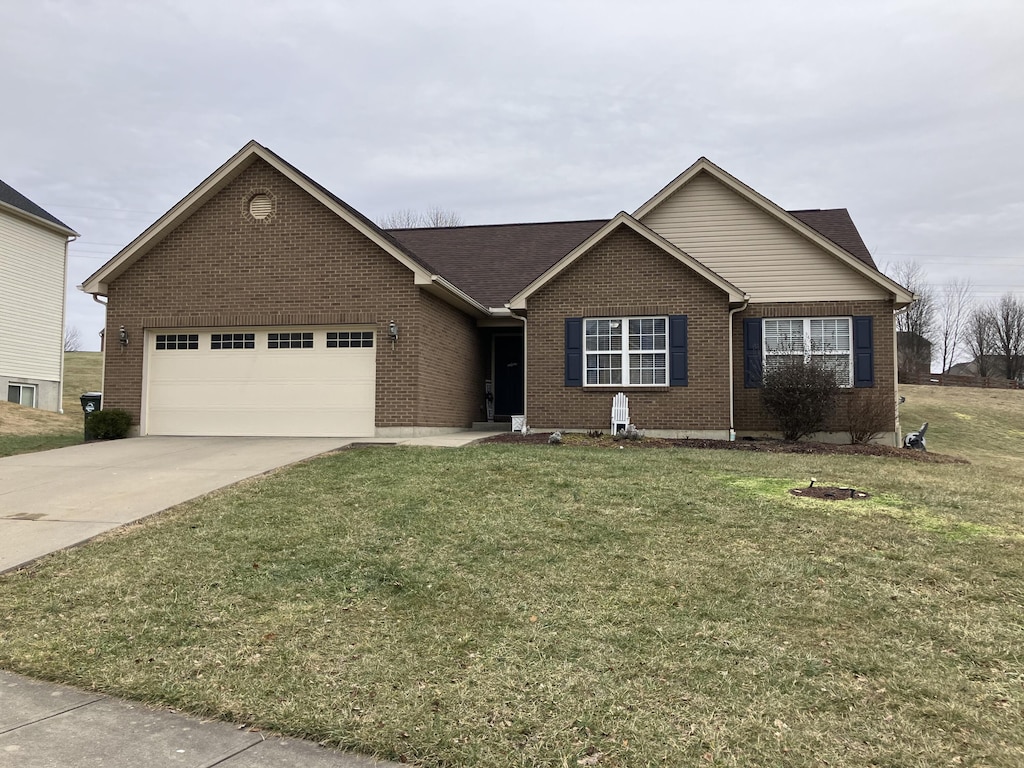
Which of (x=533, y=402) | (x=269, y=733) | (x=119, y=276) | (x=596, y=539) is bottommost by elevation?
(x=269, y=733)

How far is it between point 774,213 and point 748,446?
19.6ft

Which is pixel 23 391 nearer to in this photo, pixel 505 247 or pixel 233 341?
pixel 233 341

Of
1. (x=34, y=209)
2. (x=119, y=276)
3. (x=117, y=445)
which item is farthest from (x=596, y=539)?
(x=34, y=209)

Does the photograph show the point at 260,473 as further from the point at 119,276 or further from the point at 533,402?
the point at 119,276

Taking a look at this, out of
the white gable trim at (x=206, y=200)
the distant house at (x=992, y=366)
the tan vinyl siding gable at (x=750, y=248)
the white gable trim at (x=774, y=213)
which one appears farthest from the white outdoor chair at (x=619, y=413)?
the distant house at (x=992, y=366)

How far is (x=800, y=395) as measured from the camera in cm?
1411

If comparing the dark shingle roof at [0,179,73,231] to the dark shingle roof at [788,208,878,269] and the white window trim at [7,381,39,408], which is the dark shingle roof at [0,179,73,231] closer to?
the white window trim at [7,381,39,408]

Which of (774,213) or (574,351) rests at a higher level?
(774,213)

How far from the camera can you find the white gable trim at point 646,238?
14.4 m

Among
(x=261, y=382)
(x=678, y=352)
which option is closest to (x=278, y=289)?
(x=261, y=382)

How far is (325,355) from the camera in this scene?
14.6 metres

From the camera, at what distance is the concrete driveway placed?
284 inches

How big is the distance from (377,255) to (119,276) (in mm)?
5700

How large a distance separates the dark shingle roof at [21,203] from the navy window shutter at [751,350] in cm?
2293
